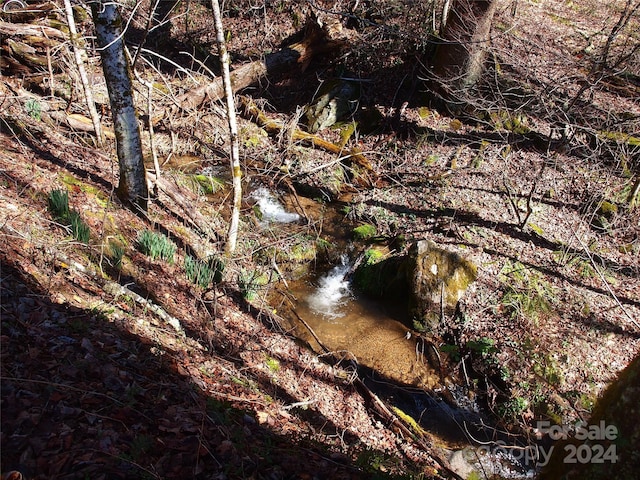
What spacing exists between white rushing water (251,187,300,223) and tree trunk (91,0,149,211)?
2922mm

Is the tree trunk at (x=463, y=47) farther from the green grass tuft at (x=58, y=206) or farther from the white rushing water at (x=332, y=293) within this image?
the green grass tuft at (x=58, y=206)

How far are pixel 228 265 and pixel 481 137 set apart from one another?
7.56m

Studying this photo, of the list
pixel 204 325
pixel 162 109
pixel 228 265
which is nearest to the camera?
pixel 204 325

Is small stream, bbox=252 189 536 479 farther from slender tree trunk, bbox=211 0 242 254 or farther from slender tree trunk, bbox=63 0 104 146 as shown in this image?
slender tree trunk, bbox=63 0 104 146

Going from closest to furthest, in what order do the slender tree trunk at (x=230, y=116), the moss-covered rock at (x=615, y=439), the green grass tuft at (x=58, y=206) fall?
the moss-covered rock at (x=615, y=439) < the slender tree trunk at (x=230, y=116) < the green grass tuft at (x=58, y=206)

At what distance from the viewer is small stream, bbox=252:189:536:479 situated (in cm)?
523

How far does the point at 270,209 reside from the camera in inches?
352

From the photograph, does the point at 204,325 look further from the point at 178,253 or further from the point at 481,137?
the point at 481,137

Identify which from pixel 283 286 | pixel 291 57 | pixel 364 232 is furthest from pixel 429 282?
pixel 291 57

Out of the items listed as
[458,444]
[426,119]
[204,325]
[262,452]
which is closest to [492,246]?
[458,444]

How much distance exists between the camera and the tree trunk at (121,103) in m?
4.71

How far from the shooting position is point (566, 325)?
6.46 m

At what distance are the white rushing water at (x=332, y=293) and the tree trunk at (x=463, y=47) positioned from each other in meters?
4.89

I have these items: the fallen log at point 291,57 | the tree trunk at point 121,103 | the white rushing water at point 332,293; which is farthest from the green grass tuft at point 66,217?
the fallen log at point 291,57
